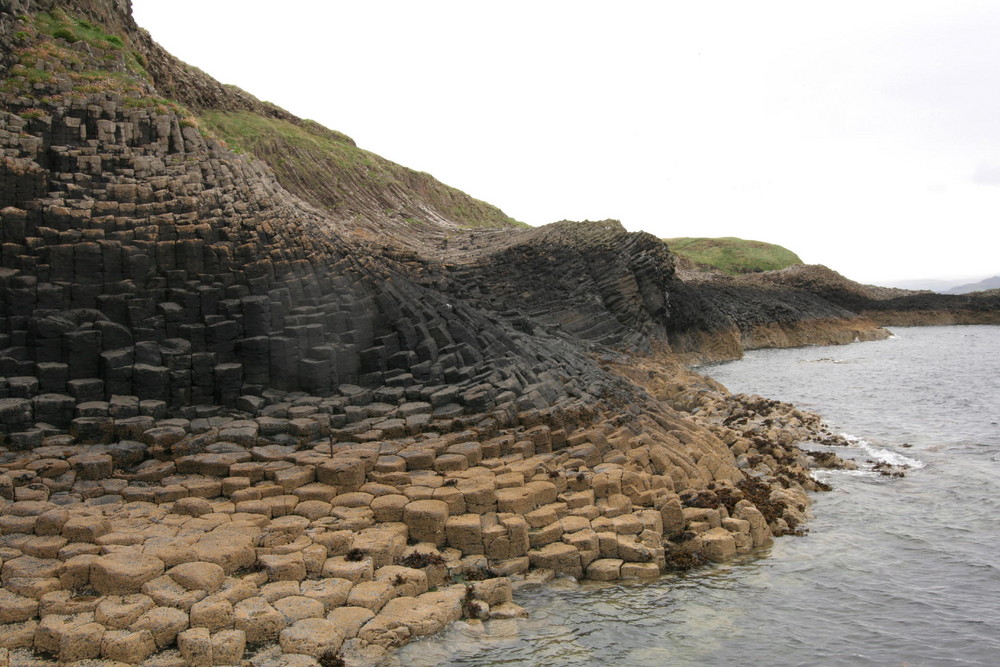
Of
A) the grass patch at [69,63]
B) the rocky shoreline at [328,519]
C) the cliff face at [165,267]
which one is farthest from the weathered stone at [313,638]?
the grass patch at [69,63]

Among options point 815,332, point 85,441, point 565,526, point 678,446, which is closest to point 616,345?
point 678,446

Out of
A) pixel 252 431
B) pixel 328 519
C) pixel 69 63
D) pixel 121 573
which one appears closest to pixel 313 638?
pixel 121 573

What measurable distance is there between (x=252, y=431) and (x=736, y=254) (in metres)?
108

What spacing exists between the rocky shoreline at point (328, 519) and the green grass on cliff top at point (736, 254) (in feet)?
304

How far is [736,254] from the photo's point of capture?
114 metres

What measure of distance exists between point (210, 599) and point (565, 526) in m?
6.34

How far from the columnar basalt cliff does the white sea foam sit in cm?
144

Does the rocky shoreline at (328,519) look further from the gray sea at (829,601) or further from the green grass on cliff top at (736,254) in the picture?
the green grass on cliff top at (736,254)

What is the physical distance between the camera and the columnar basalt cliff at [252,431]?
10.9 meters

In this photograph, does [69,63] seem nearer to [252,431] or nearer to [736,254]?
[252,431]

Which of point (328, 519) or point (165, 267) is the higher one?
point (165, 267)

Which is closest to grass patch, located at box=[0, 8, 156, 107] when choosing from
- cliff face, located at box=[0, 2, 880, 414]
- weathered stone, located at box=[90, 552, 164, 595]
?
cliff face, located at box=[0, 2, 880, 414]

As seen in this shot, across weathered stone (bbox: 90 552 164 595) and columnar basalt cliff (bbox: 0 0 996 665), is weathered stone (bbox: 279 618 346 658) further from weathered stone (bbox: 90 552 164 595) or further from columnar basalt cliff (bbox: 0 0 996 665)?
weathered stone (bbox: 90 552 164 595)

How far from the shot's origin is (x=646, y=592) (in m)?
12.5
